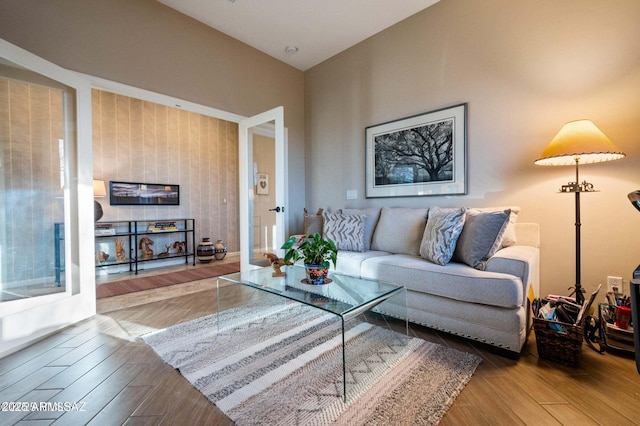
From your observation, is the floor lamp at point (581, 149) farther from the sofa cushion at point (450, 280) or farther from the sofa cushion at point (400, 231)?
the sofa cushion at point (400, 231)

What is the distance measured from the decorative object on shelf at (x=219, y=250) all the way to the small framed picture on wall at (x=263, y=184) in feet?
7.10

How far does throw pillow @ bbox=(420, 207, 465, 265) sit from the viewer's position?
2053mm

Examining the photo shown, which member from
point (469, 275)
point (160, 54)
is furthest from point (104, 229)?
point (469, 275)

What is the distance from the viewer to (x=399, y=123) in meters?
3.10

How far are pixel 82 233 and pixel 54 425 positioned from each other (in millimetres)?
1677

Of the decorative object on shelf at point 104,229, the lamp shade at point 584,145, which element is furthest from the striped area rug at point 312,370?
the decorative object on shelf at point 104,229

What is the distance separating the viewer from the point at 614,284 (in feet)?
6.51

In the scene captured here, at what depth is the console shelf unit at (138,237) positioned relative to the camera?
420cm

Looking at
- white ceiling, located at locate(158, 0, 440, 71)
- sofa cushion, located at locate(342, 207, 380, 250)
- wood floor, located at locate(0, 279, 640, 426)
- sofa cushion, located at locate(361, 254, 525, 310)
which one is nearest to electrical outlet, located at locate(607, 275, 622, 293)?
wood floor, located at locate(0, 279, 640, 426)

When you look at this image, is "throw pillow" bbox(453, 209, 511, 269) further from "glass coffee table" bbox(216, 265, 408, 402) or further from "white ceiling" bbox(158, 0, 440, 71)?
"white ceiling" bbox(158, 0, 440, 71)

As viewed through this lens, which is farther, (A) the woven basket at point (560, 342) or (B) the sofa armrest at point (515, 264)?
(B) the sofa armrest at point (515, 264)

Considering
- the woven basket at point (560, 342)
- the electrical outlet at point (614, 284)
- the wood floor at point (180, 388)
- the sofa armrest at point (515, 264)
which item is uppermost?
the sofa armrest at point (515, 264)

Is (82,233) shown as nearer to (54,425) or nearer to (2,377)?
(2,377)

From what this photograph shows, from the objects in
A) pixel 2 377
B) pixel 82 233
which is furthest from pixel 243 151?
pixel 2 377
